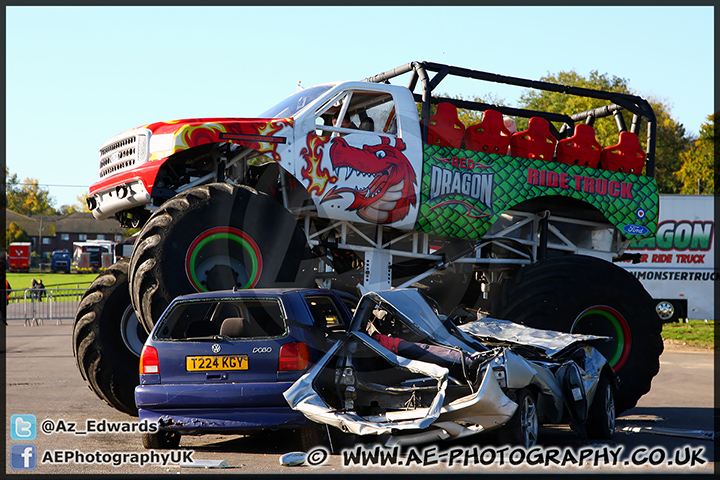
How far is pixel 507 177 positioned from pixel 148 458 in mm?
5960

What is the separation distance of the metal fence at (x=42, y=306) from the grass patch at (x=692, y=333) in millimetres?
19347

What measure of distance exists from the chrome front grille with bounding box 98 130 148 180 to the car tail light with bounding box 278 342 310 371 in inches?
136

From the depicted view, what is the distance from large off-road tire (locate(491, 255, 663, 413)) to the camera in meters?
9.80

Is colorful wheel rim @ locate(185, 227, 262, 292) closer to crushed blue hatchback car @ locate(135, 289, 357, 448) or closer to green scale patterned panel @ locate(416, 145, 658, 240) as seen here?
crushed blue hatchback car @ locate(135, 289, 357, 448)

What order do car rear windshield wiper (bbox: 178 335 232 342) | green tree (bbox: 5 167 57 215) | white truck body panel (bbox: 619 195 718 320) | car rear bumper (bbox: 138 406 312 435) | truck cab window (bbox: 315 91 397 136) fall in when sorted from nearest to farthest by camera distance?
car rear bumper (bbox: 138 406 312 435), car rear windshield wiper (bbox: 178 335 232 342), truck cab window (bbox: 315 91 397 136), white truck body panel (bbox: 619 195 718 320), green tree (bbox: 5 167 57 215)

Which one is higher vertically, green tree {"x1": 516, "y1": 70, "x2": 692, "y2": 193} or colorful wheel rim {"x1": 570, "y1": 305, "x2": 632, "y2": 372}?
green tree {"x1": 516, "y1": 70, "x2": 692, "y2": 193}

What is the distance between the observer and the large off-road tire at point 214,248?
809 cm

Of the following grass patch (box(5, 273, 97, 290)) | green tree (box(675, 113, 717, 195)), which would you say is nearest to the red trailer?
grass patch (box(5, 273, 97, 290))

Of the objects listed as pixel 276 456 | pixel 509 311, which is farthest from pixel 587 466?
pixel 509 311

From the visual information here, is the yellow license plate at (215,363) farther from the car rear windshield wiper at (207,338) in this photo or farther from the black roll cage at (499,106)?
the black roll cage at (499,106)

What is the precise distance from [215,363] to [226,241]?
2.05 metres

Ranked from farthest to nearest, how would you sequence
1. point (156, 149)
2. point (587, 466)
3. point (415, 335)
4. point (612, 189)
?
1. point (612, 189)
2. point (156, 149)
3. point (415, 335)
4. point (587, 466)

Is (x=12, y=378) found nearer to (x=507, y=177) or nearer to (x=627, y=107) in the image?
(x=507, y=177)

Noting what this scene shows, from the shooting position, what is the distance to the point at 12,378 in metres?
13.1
